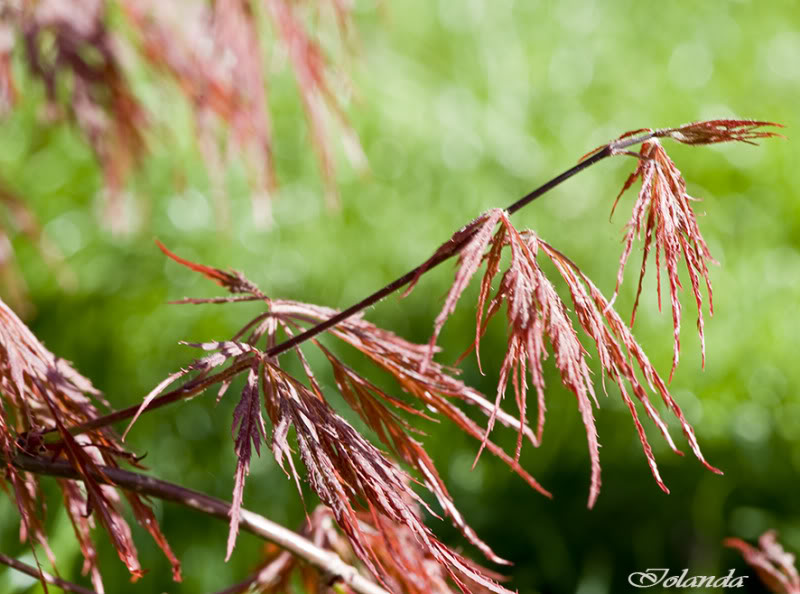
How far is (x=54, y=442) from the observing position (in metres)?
0.70

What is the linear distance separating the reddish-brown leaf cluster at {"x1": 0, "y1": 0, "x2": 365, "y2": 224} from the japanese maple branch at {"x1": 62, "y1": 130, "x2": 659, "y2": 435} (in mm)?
583

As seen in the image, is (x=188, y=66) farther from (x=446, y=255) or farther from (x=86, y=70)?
(x=446, y=255)

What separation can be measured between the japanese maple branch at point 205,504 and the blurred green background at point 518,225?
0.74 m

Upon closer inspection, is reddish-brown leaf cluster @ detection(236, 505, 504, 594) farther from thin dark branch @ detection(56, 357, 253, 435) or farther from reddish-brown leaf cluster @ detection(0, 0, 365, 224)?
reddish-brown leaf cluster @ detection(0, 0, 365, 224)

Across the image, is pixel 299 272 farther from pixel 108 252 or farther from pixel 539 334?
pixel 539 334

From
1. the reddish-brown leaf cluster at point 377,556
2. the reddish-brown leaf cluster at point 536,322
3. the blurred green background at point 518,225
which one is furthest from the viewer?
the blurred green background at point 518,225

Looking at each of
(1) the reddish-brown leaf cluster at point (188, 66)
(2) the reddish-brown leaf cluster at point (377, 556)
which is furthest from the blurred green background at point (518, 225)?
(2) the reddish-brown leaf cluster at point (377, 556)

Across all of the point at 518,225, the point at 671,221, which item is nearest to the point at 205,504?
the point at 671,221

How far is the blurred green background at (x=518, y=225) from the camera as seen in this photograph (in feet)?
5.74

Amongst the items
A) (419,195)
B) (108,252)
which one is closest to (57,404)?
(108,252)

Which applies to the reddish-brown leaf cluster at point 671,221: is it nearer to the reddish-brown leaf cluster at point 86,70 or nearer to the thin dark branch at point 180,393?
the thin dark branch at point 180,393

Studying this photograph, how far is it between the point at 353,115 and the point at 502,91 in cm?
47

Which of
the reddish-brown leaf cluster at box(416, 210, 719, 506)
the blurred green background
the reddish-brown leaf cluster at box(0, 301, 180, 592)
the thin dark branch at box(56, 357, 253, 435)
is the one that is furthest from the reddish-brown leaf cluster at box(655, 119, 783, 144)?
the blurred green background

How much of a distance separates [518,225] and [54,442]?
1.64 metres
